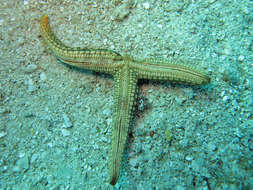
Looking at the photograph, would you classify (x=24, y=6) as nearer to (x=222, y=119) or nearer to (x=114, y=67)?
(x=114, y=67)

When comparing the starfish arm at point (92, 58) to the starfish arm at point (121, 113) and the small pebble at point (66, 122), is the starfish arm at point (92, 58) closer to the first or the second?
the starfish arm at point (121, 113)

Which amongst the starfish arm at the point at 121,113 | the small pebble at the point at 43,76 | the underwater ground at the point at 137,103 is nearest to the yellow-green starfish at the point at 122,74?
the starfish arm at the point at 121,113

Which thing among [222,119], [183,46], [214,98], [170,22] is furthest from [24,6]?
[222,119]

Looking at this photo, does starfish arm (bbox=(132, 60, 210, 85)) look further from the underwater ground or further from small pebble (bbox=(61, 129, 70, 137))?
small pebble (bbox=(61, 129, 70, 137))

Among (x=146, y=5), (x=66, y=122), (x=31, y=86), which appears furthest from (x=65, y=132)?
(x=146, y=5)

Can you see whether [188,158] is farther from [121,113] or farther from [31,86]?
[31,86]

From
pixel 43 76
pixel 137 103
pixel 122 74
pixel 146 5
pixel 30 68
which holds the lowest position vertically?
pixel 137 103
